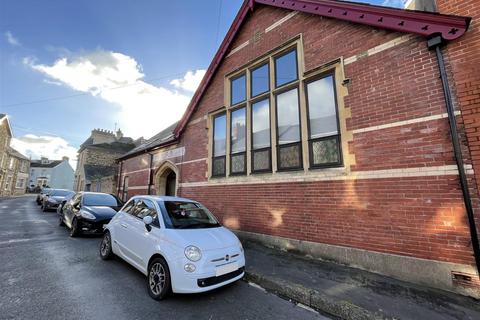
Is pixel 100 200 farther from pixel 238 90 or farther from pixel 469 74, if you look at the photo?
pixel 469 74

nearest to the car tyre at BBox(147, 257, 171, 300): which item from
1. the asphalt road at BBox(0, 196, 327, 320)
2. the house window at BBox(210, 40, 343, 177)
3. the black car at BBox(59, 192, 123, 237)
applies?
the asphalt road at BBox(0, 196, 327, 320)

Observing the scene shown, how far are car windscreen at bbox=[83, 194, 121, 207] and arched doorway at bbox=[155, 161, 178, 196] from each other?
260 cm

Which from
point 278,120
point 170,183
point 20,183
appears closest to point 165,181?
point 170,183

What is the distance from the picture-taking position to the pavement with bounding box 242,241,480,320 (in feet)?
10.4

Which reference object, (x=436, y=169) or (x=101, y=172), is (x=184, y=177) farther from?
(x=101, y=172)

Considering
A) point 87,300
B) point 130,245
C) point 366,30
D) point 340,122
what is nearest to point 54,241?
point 130,245

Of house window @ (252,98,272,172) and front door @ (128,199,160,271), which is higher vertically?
house window @ (252,98,272,172)

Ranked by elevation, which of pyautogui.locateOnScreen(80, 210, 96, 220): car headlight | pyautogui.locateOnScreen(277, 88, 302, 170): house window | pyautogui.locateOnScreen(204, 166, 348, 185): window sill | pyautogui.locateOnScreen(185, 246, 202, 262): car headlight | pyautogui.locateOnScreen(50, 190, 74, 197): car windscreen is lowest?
pyautogui.locateOnScreen(185, 246, 202, 262): car headlight

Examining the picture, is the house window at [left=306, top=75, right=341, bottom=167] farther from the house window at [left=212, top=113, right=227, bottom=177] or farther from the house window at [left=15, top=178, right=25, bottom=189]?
the house window at [left=15, top=178, right=25, bottom=189]

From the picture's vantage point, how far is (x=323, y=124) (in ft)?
19.5

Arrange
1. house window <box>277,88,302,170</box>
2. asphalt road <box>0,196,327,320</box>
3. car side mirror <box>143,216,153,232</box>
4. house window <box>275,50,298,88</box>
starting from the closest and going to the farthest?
asphalt road <box>0,196,327,320</box> < car side mirror <box>143,216,153,232</box> < house window <box>277,88,302,170</box> < house window <box>275,50,298,88</box>

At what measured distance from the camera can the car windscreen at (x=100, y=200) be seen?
344 inches

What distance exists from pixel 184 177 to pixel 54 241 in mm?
4897

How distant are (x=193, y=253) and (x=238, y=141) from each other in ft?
17.2
